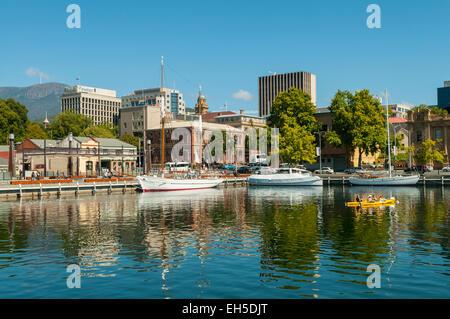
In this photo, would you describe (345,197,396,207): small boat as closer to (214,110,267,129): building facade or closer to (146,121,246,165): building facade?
(146,121,246,165): building facade

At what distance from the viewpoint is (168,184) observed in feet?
250

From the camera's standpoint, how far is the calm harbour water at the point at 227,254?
54.6 ft

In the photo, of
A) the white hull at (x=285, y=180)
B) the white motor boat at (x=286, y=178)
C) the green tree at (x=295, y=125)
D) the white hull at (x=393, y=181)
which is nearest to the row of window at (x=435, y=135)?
the green tree at (x=295, y=125)

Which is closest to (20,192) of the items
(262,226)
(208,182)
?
(208,182)

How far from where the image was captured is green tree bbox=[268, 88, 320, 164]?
98438 mm

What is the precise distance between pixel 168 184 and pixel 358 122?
48313mm

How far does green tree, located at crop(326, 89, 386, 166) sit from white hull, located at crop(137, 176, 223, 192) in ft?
119

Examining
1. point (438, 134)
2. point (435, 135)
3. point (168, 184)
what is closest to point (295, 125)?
point (435, 135)

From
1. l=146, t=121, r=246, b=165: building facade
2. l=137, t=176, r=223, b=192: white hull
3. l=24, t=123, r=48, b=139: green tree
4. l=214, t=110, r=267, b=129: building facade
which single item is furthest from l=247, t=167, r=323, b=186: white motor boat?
l=214, t=110, r=267, b=129: building facade

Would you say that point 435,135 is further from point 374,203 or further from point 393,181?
point 374,203

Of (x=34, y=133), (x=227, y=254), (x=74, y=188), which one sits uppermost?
(x=34, y=133)

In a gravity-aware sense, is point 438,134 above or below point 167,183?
above

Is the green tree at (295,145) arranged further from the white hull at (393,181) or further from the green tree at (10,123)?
the green tree at (10,123)
